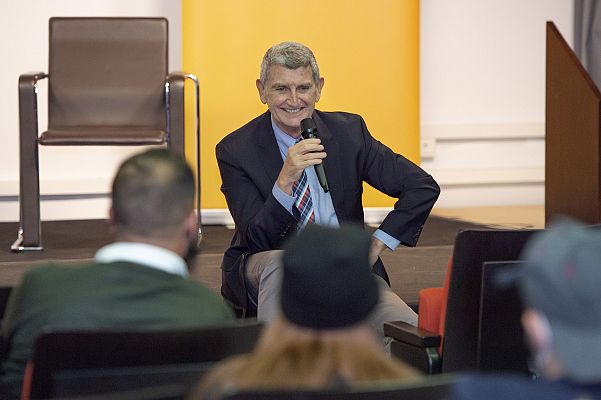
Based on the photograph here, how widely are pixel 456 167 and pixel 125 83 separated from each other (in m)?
2.49

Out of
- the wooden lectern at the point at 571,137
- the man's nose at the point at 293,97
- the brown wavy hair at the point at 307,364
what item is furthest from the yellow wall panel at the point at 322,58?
the brown wavy hair at the point at 307,364

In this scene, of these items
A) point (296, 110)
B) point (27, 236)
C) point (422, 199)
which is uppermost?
point (296, 110)

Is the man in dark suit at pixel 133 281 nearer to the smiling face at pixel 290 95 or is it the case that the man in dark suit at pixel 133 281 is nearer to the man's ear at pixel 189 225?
the man's ear at pixel 189 225

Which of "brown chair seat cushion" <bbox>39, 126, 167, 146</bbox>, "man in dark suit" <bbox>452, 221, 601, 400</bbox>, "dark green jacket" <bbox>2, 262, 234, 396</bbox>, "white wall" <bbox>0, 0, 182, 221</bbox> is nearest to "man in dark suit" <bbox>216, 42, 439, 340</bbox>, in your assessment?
"dark green jacket" <bbox>2, 262, 234, 396</bbox>

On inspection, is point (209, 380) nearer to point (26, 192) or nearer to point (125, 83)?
point (26, 192)

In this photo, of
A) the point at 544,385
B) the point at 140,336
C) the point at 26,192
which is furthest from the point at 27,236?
the point at 544,385

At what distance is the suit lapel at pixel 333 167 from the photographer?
344 centimetres

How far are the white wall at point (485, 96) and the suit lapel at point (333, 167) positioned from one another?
3584mm

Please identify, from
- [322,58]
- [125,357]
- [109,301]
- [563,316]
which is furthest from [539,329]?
[322,58]

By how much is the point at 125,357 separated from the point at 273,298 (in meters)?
1.55

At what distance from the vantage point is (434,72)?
7.03m

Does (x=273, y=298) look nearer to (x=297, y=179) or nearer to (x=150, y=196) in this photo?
(x=297, y=179)

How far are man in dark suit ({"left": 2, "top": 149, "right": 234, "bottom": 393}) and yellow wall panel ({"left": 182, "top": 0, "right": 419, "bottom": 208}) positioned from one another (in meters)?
4.27

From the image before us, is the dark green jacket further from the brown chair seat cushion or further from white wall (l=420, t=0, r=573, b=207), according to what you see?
white wall (l=420, t=0, r=573, b=207)
